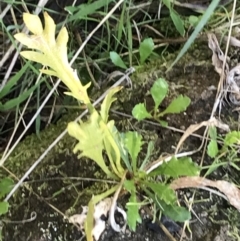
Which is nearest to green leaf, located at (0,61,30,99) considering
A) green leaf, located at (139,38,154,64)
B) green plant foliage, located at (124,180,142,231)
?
green leaf, located at (139,38,154,64)

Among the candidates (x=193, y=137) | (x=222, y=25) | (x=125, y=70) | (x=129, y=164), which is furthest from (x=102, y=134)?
(x=222, y=25)

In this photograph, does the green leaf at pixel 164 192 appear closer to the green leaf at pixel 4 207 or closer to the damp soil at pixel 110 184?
the damp soil at pixel 110 184

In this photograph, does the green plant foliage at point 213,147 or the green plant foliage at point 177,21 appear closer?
the green plant foliage at point 213,147

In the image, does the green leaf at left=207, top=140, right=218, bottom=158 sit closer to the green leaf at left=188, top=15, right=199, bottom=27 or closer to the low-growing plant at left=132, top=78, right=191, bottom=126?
the low-growing plant at left=132, top=78, right=191, bottom=126

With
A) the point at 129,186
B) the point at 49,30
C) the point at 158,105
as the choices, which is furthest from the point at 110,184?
the point at 49,30

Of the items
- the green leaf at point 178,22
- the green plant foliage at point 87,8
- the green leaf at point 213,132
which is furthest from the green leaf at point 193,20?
the green leaf at point 213,132

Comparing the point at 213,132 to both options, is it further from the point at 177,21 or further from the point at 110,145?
the point at 177,21

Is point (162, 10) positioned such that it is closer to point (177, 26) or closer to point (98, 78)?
point (177, 26)
